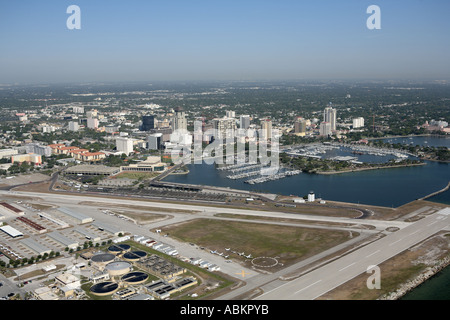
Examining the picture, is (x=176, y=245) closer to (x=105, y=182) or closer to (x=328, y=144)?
(x=105, y=182)

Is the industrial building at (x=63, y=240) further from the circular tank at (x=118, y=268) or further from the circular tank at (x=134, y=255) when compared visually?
the circular tank at (x=118, y=268)

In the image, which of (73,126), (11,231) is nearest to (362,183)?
(11,231)

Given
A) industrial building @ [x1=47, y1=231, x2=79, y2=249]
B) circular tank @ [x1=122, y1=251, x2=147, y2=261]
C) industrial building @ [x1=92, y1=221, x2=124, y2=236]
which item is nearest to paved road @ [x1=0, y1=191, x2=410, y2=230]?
industrial building @ [x1=92, y1=221, x2=124, y2=236]

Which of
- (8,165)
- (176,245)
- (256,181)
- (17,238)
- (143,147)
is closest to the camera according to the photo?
(176,245)

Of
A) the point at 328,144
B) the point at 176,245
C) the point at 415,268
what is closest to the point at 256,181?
the point at 176,245

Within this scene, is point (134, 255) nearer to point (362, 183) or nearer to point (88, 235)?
point (88, 235)
